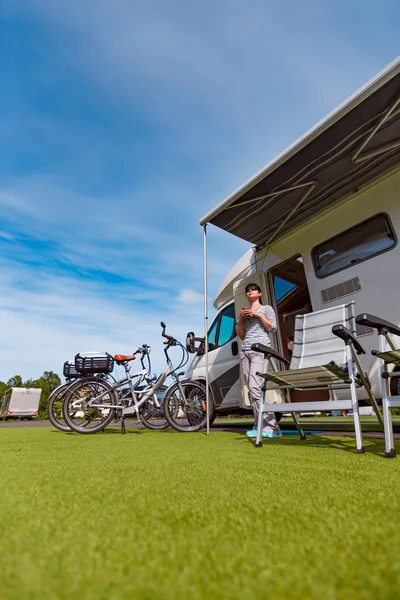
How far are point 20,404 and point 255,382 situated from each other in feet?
65.2

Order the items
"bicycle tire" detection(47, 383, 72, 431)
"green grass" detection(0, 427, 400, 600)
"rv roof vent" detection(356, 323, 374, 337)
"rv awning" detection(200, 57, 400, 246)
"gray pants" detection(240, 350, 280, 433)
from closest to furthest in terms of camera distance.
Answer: "green grass" detection(0, 427, 400, 600), "rv awning" detection(200, 57, 400, 246), "gray pants" detection(240, 350, 280, 433), "rv roof vent" detection(356, 323, 374, 337), "bicycle tire" detection(47, 383, 72, 431)

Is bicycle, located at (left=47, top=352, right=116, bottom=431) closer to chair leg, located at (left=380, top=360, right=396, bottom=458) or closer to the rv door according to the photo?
the rv door

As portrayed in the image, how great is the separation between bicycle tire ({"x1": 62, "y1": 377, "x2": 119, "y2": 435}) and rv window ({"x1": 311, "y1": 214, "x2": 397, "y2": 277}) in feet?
10.2

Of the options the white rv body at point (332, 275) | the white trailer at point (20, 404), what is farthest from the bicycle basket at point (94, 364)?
the white trailer at point (20, 404)

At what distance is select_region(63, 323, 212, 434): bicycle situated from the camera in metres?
4.76

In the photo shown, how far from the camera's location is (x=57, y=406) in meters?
4.88

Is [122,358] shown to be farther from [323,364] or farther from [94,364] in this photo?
[323,364]

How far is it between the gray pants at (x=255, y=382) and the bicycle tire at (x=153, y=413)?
1.63 metres

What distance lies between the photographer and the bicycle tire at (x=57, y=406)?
4.82m

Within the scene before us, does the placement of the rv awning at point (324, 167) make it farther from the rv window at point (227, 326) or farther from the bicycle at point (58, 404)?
the bicycle at point (58, 404)

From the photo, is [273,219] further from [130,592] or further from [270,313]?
[130,592]

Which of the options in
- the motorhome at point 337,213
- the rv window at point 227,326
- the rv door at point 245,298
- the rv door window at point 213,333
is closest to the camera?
the motorhome at point 337,213

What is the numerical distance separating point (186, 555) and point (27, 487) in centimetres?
92

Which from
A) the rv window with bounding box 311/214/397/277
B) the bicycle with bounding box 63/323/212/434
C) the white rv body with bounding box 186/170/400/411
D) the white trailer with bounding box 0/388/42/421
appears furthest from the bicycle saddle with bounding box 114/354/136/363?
the white trailer with bounding box 0/388/42/421
